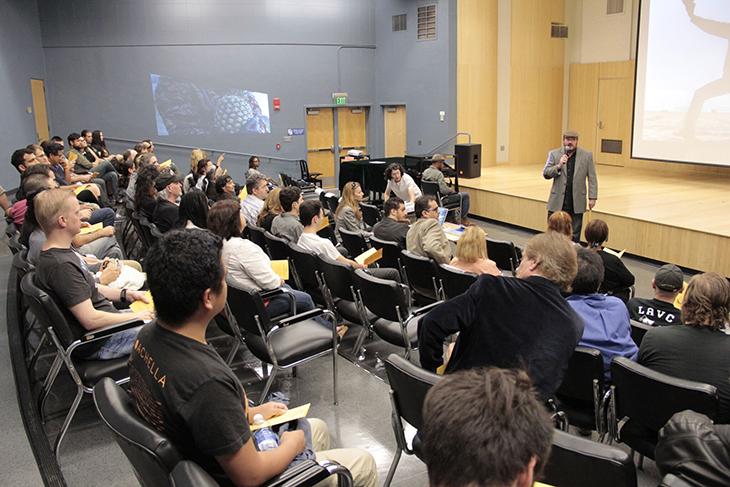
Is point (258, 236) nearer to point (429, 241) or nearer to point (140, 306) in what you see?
point (429, 241)

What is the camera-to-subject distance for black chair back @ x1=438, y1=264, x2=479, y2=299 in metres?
4.06

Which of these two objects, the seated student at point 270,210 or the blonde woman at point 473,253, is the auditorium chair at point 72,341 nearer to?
the blonde woman at point 473,253

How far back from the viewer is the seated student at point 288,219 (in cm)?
533

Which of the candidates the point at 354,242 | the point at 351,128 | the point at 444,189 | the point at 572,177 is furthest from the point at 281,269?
the point at 351,128

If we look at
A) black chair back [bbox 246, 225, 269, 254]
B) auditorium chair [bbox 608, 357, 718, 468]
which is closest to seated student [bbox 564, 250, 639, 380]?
auditorium chair [bbox 608, 357, 718, 468]

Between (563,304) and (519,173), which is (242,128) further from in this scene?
(563,304)

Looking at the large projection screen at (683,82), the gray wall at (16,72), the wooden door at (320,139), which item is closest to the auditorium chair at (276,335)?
the gray wall at (16,72)

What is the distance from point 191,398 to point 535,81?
42.7 feet

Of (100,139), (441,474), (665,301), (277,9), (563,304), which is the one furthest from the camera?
(277,9)

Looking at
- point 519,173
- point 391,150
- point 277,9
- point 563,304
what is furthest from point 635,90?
point 563,304

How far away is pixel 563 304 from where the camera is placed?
2330 mm

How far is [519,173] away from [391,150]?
12.9 feet

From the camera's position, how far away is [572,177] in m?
7.14

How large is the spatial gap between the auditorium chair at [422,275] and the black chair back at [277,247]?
0.97m
